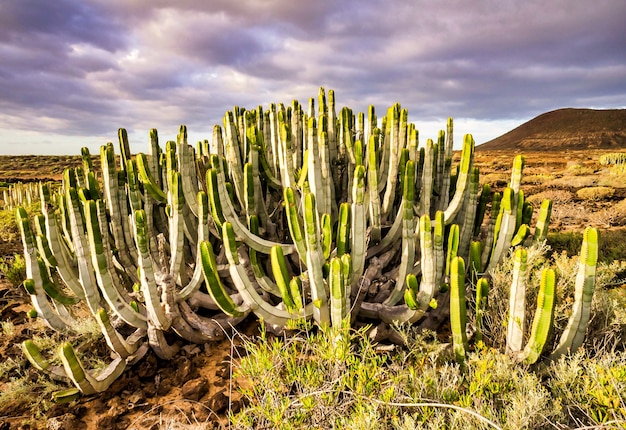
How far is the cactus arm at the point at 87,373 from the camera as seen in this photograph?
2.86m

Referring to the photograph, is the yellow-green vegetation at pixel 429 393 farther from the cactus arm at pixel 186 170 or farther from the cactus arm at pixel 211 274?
the cactus arm at pixel 186 170

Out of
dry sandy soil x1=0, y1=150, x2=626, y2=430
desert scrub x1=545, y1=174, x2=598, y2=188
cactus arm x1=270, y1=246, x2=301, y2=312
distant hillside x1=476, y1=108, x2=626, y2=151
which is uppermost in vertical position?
distant hillside x1=476, y1=108, x2=626, y2=151

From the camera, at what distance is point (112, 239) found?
4363 mm

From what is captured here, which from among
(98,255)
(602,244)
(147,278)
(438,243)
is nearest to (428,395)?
(438,243)

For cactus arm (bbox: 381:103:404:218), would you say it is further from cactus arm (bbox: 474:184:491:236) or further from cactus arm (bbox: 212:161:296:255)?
cactus arm (bbox: 212:161:296:255)

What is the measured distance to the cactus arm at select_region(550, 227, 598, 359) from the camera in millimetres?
2787

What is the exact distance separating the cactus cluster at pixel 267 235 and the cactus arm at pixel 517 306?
0.40 m

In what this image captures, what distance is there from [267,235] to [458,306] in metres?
2.24

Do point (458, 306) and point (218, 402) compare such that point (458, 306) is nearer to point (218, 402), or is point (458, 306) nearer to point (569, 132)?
point (218, 402)

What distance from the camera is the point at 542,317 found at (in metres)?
2.79

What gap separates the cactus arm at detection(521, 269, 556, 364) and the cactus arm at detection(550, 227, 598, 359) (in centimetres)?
29

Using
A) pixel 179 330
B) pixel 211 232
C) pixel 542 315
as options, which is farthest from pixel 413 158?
pixel 179 330

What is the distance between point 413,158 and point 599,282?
2264 mm

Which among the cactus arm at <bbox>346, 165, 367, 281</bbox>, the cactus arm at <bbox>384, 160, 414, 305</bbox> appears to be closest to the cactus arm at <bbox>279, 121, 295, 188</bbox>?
the cactus arm at <bbox>346, 165, 367, 281</bbox>
